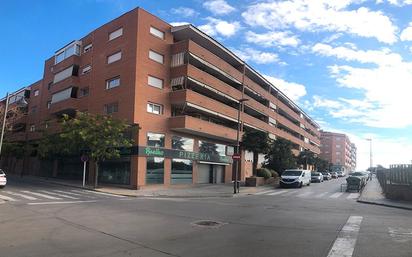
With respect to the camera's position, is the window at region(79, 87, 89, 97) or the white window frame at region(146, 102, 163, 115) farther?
the window at region(79, 87, 89, 97)

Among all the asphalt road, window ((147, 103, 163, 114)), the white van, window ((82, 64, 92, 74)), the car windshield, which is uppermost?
window ((82, 64, 92, 74))

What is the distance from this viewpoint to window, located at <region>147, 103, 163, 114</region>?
35.2 m

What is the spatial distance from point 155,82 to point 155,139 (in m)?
5.17

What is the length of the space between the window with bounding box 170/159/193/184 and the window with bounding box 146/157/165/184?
5.23 feet

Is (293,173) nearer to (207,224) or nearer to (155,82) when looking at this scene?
(155,82)

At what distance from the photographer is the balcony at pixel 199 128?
3572 cm

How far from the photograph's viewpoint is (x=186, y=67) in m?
36.5

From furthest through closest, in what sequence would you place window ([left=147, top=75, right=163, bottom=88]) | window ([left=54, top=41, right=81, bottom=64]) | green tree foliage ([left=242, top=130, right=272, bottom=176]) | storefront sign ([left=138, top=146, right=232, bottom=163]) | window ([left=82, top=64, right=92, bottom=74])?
window ([left=54, top=41, right=81, bottom=64]) → green tree foliage ([left=242, top=130, right=272, bottom=176]) → window ([left=82, top=64, right=92, bottom=74]) → window ([left=147, top=75, right=163, bottom=88]) → storefront sign ([left=138, top=146, right=232, bottom=163])

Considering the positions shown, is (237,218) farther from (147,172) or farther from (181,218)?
(147,172)

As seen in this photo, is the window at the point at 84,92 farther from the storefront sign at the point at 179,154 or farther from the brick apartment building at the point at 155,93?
the storefront sign at the point at 179,154

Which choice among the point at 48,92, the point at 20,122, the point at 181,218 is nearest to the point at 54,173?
the point at 48,92

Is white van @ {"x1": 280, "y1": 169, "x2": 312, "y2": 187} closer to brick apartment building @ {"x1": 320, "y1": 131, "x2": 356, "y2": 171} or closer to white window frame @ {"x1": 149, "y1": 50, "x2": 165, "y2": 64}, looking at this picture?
white window frame @ {"x1": 149, "y1": 50, "x2": 165, "y2": 64}

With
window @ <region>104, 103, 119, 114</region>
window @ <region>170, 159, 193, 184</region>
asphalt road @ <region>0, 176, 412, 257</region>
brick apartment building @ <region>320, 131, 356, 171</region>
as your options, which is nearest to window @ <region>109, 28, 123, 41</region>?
window @ <region>104, 103, 119, 114</region>

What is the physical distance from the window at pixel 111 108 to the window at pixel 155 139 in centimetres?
407
